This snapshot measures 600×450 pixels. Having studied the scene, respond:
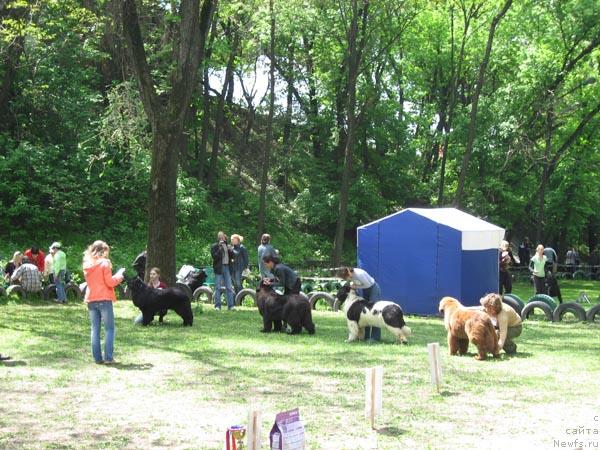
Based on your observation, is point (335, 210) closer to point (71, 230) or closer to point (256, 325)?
point (71, 230)

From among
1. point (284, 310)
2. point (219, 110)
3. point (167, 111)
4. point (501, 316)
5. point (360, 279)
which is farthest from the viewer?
point (219, 110)

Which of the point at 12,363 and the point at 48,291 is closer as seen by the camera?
the point at 12,363

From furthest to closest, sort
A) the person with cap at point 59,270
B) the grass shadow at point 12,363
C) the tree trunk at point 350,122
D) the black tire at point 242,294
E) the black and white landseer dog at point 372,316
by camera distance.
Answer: the tree trunk at point 350,122
the person with cap at point 59,270
the black tire at point 242,294
the black and white landseer dog at point 372,316
the grass shadow at point 12,363

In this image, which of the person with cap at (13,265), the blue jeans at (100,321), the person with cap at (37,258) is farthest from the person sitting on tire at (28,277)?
the blue jeans at (100,321)

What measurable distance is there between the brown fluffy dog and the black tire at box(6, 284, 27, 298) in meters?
12.5

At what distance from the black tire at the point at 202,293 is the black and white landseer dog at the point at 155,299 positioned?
215 inches

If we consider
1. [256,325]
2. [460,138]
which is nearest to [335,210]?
[460,138]

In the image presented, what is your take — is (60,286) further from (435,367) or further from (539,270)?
(435,367)

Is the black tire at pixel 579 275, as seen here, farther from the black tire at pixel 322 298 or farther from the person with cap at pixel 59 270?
the person with cap at pixel 59 270

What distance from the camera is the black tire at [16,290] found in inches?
833

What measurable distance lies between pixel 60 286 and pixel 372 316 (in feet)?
34.0

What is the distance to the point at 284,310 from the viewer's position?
15.3 metres

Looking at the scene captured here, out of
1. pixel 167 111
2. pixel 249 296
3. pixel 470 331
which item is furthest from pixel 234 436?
pixel 249 296

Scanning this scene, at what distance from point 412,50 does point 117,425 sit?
35052mm
